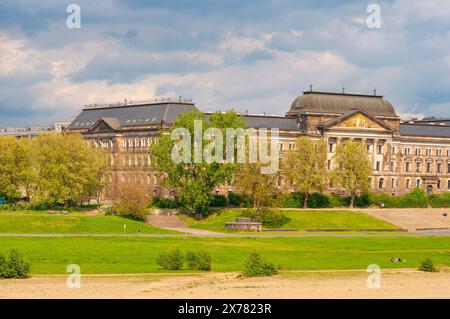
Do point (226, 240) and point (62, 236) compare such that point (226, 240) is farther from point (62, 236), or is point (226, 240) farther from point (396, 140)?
point (396, 140)

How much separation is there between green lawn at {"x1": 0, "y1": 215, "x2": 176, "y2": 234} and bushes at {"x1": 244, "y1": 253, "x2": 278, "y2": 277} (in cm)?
3903

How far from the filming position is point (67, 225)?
112188 mm

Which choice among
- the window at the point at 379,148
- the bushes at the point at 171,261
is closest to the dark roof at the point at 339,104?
the window at the point at 379,148

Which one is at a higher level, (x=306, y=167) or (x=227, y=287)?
(x=306, y=167)

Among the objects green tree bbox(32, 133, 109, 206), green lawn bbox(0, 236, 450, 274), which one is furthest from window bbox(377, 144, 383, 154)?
green lawn bbox(0, 236, 450, 274)

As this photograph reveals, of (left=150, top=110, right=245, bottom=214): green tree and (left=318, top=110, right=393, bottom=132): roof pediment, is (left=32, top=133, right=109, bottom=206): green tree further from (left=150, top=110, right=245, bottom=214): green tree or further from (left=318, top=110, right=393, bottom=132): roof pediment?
(left=318, top=110, right=393, bottom=132): roof pediment

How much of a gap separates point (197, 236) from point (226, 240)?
15.1ft

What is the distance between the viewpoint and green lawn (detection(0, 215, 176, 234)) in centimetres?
10969

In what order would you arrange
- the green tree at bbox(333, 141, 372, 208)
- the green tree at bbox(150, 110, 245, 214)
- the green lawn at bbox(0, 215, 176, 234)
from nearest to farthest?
the green lawn at bbox(0, 215, 176, 234) → the green tree at bbox(150, 110, 245, 214) → the green tree at bbox(333, 141, 372, 208)

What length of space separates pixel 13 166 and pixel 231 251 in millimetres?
55713

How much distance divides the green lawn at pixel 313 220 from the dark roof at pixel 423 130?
4318 centimetres

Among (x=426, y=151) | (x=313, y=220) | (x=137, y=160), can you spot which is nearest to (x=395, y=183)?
(x=426, y=151)

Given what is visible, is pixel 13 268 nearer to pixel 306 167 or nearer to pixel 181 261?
pixel 181 261
